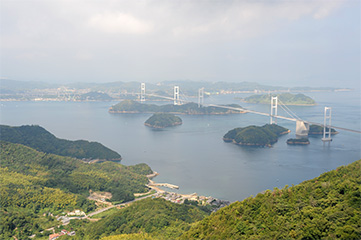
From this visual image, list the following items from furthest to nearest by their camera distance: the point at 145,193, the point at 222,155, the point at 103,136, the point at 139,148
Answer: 1. the point at 103,136
2. the point at 139,148
3. the point at 222,155
4. the point at 145,193

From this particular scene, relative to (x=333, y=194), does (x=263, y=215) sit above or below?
below

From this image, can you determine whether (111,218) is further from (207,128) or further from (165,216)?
(207,128)

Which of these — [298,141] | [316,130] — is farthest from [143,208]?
[316,130]

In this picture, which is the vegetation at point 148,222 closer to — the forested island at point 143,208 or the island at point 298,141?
the forested island at point 143,208

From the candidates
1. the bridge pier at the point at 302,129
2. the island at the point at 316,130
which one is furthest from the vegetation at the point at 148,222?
the island at the point at 316,130

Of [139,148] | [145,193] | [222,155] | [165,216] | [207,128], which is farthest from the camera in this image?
[207,128]

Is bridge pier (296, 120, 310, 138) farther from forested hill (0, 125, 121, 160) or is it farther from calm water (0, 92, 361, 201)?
forested hill (0, 125, 121, 160)

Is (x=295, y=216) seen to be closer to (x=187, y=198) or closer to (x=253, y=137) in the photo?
(x=187, y=198)

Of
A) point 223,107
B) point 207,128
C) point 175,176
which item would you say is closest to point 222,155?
point 175,176
